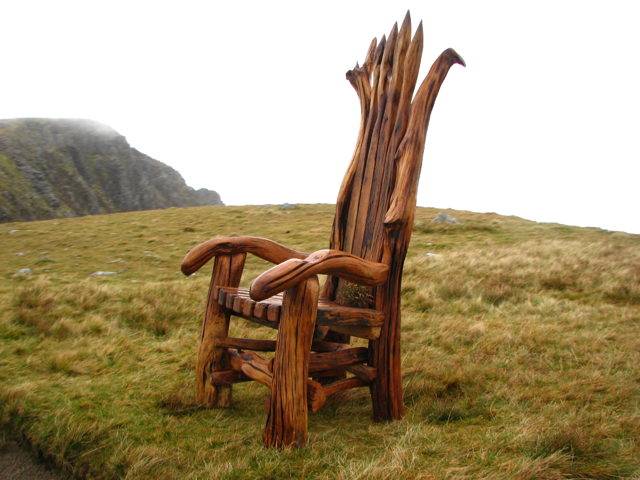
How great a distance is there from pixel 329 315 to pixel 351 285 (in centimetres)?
66

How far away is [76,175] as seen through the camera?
8106cm

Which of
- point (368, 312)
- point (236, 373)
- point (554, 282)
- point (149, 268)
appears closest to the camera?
point (368, 312)

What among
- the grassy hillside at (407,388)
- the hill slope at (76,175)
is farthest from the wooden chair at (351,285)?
the hill slope at (76,175)

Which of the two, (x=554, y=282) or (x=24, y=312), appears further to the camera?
(x=554, y=282)

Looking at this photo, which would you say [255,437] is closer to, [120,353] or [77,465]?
[77,465]

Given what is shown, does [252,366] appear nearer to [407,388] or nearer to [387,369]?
[387,369]

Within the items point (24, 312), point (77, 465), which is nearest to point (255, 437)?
point (77, 465)

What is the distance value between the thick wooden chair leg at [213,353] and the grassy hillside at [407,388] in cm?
11

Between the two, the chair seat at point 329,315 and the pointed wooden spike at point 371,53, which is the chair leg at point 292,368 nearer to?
the chair seat at point 329,315

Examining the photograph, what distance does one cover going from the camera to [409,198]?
10.1ft

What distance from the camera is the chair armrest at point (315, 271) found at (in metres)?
2.34

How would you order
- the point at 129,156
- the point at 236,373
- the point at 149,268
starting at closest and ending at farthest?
the point at 236,373
the point at 149,268
the point at 129,156

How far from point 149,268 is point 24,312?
21.1ft

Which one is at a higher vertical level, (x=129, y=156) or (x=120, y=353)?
(x=129, y=156)
